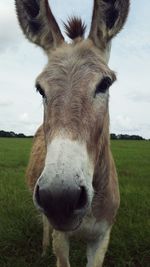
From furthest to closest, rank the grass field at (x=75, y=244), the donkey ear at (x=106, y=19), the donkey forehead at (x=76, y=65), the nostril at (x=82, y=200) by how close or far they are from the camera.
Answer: the grass field at (x=75, y=244) < the donkey ear at (x=106, y=19) < the donkey forehead at (x=76, y=65) < the nostril at (x=82, y=200)

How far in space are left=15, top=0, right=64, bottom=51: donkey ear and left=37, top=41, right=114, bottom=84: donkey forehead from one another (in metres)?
0.35

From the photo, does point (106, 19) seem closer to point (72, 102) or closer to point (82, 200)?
point (72, 102)

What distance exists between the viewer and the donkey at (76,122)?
276cm

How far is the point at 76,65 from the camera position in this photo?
11.4 feet

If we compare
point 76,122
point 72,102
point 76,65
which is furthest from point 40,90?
point 76,122

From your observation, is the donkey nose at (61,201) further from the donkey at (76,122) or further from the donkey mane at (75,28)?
the donkey mane at (75,28)

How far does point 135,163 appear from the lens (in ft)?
49.4

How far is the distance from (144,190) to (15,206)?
2.74m

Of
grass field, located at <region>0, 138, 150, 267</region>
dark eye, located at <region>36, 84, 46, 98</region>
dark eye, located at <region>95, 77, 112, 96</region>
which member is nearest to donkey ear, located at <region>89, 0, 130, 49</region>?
dark eye, located at <region>95, 77, 112, 96</region>

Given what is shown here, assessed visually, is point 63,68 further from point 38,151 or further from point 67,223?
point 38,151

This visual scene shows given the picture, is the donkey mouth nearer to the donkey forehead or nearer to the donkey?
the donkey

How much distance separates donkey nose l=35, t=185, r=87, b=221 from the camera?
8.82 ft

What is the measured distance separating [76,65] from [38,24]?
90cm

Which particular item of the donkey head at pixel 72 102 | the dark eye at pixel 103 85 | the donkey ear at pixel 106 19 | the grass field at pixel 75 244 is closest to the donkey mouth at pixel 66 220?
the donkey head at pixel 72 102
